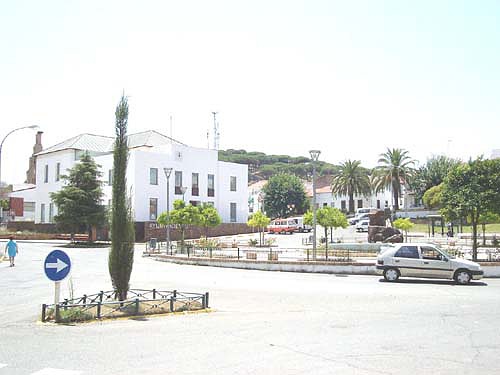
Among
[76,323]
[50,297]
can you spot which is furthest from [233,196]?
[76,323]

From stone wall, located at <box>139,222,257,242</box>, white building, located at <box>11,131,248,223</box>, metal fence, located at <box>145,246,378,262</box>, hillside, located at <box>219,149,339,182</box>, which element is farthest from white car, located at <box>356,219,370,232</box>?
hillside, located at <box>219,149,339,182</box>

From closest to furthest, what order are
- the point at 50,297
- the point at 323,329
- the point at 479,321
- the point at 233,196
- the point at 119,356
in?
1. the point at 119,356
2. the point at 323,329
3. the point at 479,321
4. the point at 50,297
5. the point at 233,196

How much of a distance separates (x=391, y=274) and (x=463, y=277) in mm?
2631

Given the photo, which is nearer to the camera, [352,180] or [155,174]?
[155,174]

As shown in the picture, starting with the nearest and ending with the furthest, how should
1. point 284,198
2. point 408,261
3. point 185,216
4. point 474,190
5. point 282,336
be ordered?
point 282,336, point 408,261, point 474,190, point 185,216, point 284,198

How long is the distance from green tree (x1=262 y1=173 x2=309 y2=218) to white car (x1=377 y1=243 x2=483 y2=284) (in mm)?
65042

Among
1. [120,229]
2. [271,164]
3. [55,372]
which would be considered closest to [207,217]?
[120,229]

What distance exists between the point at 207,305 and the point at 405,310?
16.7ft

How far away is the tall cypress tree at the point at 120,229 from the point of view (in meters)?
13.3

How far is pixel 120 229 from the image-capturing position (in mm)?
13320

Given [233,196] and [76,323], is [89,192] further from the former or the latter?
[76,323]

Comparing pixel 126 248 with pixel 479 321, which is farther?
pixel 126 248

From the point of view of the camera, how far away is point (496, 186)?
2497 cm

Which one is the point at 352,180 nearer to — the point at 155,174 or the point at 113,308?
the point at 155,174
